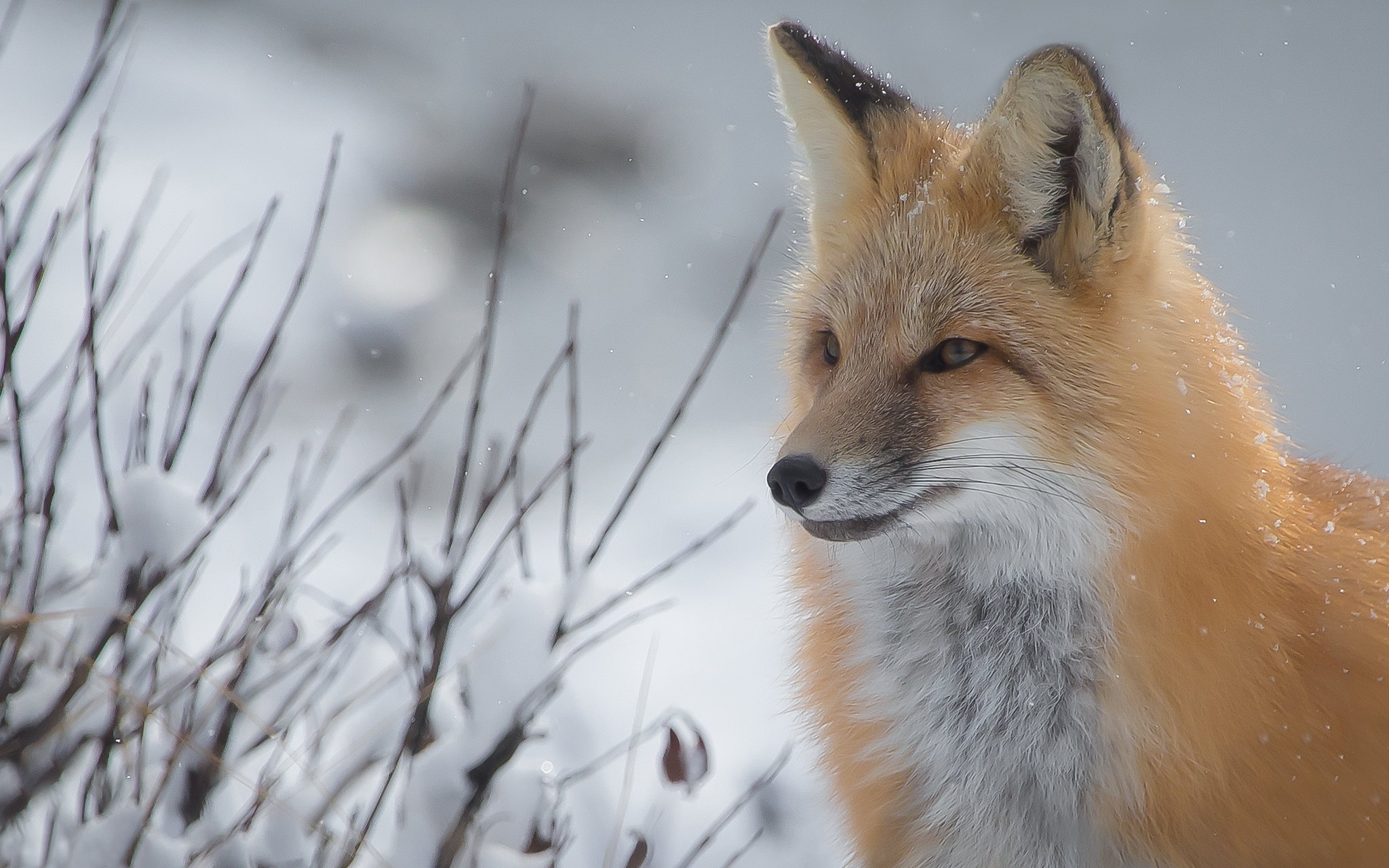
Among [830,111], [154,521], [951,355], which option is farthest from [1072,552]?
[154,521]

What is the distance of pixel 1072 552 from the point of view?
1.83 meters

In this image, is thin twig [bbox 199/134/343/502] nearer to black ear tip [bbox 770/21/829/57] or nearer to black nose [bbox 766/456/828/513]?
black nose [bbox 766/456/828/513]

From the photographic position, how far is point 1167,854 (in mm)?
1711

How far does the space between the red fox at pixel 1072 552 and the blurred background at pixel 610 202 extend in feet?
6.22

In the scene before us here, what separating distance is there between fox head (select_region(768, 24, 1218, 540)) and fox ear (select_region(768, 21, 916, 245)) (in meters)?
0.18

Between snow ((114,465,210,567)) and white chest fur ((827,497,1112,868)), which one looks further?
white chest fur ((827,497,1112,868))

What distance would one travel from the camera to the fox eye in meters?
1.89

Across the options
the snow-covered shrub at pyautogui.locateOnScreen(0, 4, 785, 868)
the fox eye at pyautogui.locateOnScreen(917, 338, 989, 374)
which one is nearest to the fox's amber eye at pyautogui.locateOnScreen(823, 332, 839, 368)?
the fox eye at pyautogui.locateOnScreen(917, 338, 989, 374)

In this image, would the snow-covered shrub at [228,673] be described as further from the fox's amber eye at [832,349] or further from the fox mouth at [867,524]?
the fox's amber eye at [832,349]

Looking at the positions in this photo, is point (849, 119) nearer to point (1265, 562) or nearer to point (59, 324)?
point (1265, 562)

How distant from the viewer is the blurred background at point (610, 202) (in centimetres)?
514

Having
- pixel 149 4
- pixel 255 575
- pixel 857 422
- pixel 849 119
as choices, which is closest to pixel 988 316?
pixel 857 422

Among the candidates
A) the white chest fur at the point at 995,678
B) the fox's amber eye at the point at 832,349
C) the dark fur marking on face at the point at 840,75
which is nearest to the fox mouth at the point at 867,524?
the white chest fur at the point at 995,678

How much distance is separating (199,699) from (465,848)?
19.3 inches
